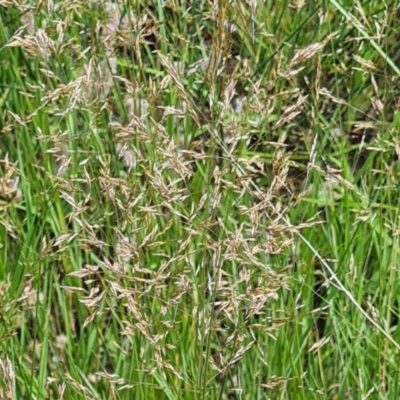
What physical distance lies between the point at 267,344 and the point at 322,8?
36.1 inches

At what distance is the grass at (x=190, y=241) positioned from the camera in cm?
147

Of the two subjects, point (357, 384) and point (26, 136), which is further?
point (26, 136)

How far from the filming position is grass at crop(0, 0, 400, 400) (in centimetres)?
147

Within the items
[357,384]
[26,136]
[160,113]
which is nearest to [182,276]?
[357,384]

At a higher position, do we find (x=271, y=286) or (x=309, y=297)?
(x=271, y=286)

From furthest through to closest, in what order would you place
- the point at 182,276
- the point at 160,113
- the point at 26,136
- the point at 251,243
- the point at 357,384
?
the point at 160,113, the point at 26,136, the point at 251,243, the point at 357,384, the point at 182,276

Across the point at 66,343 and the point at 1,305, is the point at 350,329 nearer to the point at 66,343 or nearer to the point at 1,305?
the point at 66,343

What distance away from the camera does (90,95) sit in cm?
216

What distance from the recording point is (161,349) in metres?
1.50

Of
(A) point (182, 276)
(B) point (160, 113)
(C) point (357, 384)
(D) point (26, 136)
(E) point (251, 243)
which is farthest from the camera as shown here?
(B) point (160, 113)

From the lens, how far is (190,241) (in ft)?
6.10

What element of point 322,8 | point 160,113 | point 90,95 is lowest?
point 160,113

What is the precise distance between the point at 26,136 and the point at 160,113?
1.43 ft

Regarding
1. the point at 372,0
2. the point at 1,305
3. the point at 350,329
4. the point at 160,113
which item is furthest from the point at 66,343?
the point at 372,0
